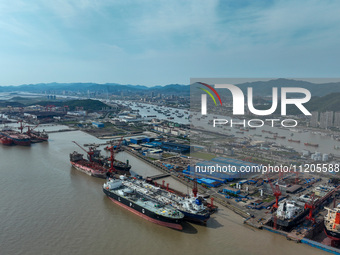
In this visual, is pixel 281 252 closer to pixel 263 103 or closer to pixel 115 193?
pixel 115 193

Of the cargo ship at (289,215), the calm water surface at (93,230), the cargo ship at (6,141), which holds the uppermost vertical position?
the cargo ship at (6,141)

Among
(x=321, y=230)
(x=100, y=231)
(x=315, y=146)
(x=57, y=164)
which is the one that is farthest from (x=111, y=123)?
(x=321, y=230)

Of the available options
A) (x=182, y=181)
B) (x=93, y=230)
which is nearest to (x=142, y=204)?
(x=93, y=230)

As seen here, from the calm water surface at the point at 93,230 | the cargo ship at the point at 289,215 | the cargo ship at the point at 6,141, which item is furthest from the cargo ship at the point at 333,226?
the cargo ship at the point at 6,141

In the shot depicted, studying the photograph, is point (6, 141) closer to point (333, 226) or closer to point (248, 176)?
point (248, 176)

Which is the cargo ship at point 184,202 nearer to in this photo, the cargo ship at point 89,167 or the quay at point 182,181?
the quay at point 182,181
